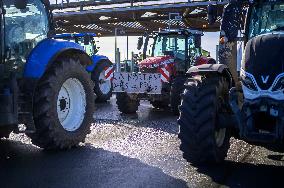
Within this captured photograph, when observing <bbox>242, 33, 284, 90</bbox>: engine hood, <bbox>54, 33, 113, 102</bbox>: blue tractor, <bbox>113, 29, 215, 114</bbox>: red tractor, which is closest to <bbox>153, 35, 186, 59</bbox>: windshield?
<bbox>113, 29, 215, 114</bbox>: red tractor

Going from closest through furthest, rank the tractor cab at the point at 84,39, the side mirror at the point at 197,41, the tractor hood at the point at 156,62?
1. the tractor hood at the point at 156,62
2. the side mirror at the point at 197,41
3. the tractor cab at the point at 84,39

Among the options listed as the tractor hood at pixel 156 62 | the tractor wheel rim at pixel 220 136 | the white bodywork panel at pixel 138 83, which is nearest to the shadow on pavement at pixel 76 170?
the tractor wheel rim at pixel 220 136

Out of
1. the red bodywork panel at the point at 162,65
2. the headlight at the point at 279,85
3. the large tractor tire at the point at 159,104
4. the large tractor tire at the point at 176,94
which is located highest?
the headlight at the point at 279,85

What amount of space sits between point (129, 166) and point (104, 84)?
8.71 m

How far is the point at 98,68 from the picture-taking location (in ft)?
43.4

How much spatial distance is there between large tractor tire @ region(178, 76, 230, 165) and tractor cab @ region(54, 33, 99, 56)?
8240mm

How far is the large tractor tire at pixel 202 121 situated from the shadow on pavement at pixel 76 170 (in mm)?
500

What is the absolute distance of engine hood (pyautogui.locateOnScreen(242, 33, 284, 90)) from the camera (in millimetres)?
4562

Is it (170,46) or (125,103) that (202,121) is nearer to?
(125,103)

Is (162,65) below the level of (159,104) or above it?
above

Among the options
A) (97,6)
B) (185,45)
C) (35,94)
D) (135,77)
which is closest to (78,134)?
(35,94)

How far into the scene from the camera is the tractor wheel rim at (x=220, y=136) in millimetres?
5195

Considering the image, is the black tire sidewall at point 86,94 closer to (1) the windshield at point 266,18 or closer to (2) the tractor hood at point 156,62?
(1) the windshield at point 266,18

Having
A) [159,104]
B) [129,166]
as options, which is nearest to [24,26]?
[129,166]
